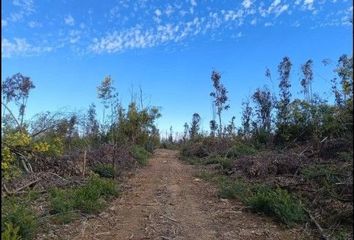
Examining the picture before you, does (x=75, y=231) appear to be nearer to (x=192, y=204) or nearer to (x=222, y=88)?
(x=192, y=204)

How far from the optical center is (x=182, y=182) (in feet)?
41.0

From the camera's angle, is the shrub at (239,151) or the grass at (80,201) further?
the shrub at (239,151)

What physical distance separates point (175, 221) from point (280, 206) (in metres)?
1.83

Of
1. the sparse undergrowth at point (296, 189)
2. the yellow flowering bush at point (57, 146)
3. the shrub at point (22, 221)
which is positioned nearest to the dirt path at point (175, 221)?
the sparse undergrowth at point (296, 189)

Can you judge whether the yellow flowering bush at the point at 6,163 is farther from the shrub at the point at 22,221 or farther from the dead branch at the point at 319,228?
the dead branch at the point at 319,228

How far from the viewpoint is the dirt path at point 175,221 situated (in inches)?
256

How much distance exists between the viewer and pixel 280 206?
7.03 metres

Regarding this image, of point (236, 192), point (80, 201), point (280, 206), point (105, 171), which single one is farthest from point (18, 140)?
point (105, 171)

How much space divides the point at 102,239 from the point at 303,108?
12.5 m

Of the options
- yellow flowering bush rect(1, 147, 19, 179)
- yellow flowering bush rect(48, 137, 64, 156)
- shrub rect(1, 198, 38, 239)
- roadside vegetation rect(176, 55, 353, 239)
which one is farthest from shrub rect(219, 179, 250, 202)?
yellow flowering bush rect(1, 147, 19, 179)

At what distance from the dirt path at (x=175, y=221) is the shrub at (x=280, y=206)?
21cm

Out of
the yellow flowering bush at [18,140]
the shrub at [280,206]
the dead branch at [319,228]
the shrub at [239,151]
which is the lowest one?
the dead branch at [319,228]

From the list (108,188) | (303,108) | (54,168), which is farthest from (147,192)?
(303,108)

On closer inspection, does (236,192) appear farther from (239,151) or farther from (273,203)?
(239,151)
